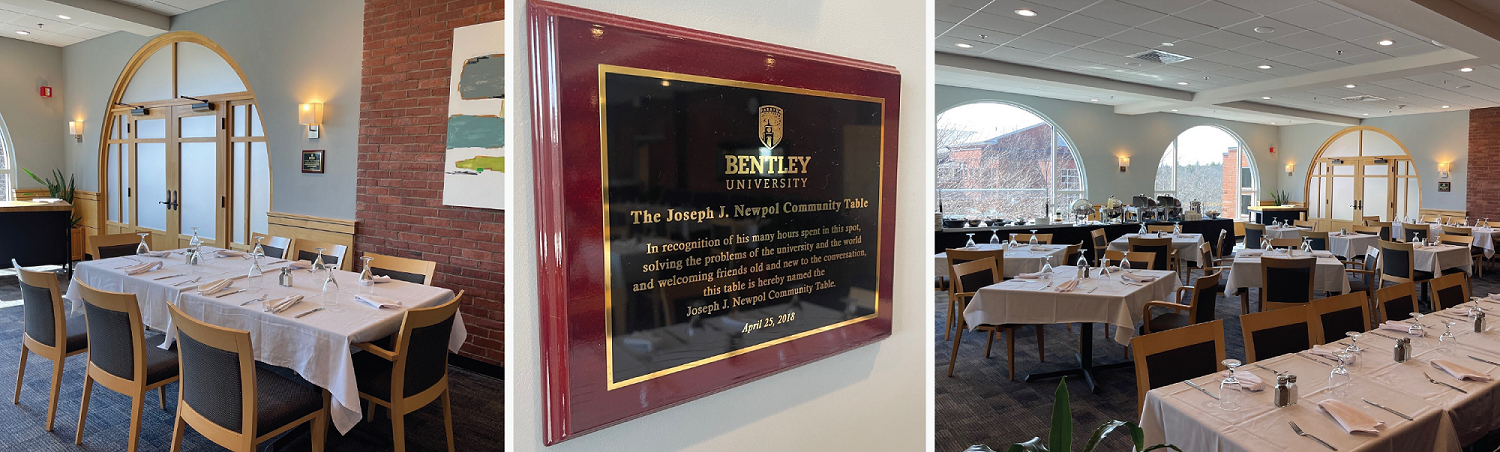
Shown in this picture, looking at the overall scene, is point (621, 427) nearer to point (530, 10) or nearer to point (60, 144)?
point (530, 10)

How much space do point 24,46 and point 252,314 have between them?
8675 mm

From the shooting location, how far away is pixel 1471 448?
8.12ft

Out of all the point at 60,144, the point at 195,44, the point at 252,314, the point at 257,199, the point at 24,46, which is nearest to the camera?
the point at 252,314

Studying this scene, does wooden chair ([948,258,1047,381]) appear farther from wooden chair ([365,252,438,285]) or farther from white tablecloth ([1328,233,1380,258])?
white tablecloth ([1328,233,1380,258])

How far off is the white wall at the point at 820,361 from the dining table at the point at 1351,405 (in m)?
0.94

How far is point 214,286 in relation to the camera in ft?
10.5

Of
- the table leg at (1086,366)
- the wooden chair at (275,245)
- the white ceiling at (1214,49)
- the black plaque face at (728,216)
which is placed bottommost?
the table leg at (1086,366)

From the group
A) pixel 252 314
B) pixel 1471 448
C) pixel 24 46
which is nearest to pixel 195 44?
pixel 24 46

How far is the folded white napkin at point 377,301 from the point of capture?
2.87 m

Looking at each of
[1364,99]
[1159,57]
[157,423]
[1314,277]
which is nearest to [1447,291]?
[1314,277]

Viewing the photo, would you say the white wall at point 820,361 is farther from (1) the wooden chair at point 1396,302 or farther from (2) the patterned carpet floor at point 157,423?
(1) the wooden chair at point 1396,302

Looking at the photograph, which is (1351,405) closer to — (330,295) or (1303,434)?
(1303,434)

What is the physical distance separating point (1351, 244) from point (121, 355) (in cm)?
1030

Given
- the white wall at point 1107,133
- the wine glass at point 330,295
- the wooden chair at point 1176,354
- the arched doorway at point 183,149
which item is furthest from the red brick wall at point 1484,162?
the arched doorway at point 183,149
